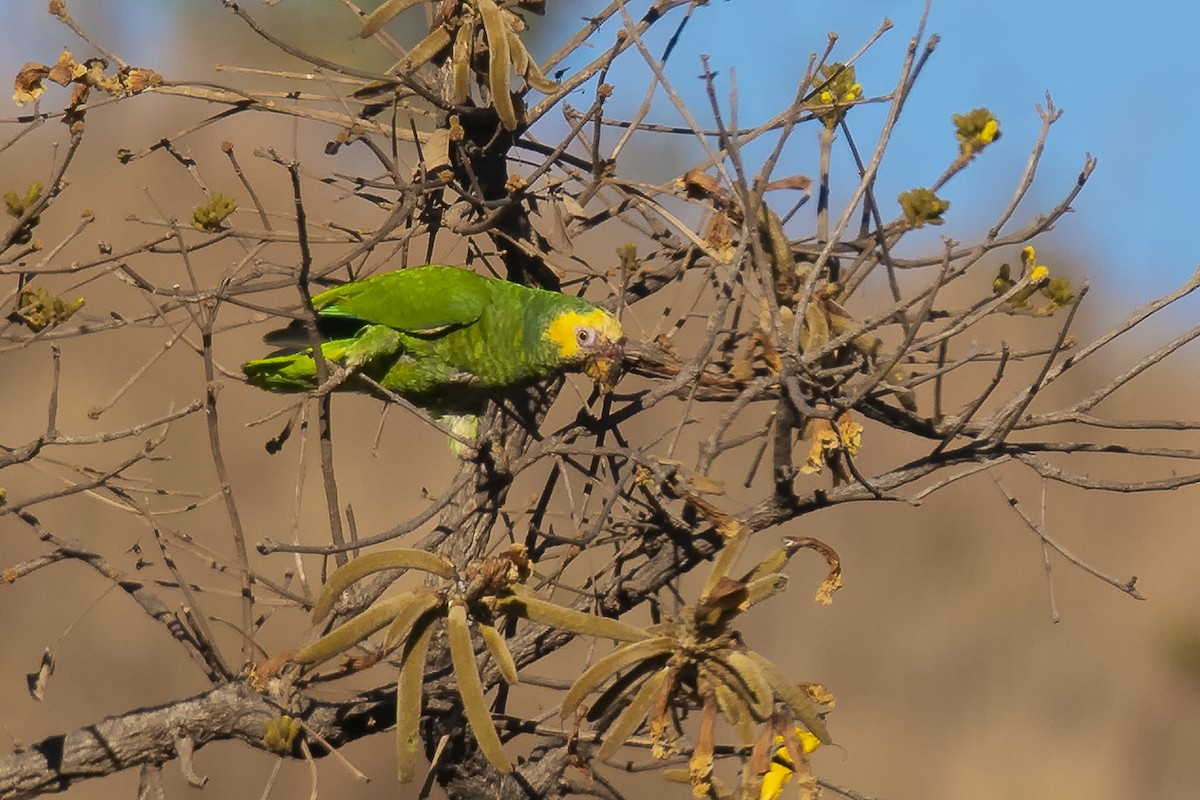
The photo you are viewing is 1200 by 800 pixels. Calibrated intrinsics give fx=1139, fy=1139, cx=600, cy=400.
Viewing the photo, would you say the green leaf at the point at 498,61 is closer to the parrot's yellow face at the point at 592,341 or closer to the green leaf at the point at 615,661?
the parrot's yellow face at the point at 592,341

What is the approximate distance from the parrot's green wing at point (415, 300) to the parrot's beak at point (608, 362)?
464 mm

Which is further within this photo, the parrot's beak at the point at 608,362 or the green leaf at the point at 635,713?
the parrot's beak at the point at 608,362

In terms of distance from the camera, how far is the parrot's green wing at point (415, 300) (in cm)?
275

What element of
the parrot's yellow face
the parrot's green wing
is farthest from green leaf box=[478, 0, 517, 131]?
the parrot's green wing

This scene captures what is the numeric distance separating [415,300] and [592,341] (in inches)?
20.8

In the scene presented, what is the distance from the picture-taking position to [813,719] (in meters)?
1.59

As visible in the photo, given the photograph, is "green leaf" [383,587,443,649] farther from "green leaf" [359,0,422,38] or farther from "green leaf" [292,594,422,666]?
"green leaf" [359,0,422,38]

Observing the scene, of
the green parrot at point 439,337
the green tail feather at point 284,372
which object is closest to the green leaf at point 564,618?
the green parrot at point 439,337

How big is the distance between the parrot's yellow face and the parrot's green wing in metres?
0.30

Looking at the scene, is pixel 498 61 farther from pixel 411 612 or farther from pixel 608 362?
pixel 411 612

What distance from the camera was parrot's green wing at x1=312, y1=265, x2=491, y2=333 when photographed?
2750mm

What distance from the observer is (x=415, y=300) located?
276 centimetres

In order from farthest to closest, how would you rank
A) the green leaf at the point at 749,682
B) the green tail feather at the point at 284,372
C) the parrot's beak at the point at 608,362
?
1. the green tail feather at the point at 284,372
2. the parrot's beak at the point at 608,362
3. the green leaf at the point at 749,682

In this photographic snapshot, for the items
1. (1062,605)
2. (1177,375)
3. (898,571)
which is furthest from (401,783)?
(1177,375)
